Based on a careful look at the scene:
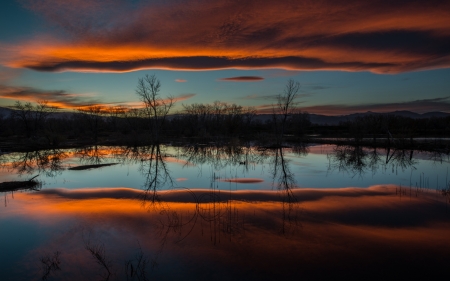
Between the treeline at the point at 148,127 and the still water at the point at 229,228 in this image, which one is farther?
the treeline at the point at 148,127

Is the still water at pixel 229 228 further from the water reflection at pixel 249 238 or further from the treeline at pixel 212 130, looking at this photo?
the treeline at pixel 212 130

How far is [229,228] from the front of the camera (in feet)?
28.1

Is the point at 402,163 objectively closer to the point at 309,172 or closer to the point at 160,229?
the point at 309,172

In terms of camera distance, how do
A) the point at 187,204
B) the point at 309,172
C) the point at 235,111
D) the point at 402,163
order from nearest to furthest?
the point at 187,204 → the point at 309,172 → the point at 402,163 → the point at 235,111

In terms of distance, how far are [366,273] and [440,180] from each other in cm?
1219

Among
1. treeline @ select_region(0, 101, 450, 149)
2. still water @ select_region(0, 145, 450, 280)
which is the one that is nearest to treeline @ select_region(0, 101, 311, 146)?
treeline @ select_region(0, 101, 450, 149)

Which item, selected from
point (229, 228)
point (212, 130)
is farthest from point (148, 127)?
point (229, 228)

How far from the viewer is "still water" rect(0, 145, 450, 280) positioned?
6281 mm

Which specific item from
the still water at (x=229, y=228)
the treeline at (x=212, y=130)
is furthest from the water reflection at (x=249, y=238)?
the treeline at (x=212, y=130)

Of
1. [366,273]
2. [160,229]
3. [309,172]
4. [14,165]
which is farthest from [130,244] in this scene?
[14,165]

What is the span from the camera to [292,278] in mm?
5895

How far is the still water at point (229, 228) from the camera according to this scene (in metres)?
6.28

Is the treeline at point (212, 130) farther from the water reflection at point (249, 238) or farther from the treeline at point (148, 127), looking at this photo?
the water reflection at point (249, 238)

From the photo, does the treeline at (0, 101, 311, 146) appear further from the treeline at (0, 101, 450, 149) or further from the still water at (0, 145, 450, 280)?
the still water at (0, 145, 450, 280)
